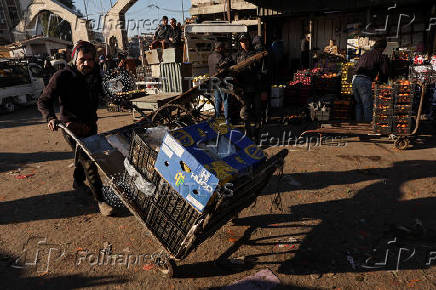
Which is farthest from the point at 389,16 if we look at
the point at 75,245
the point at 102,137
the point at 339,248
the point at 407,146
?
the point at 75,245

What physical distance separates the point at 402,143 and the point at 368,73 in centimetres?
184

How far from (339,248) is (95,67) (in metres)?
4.54

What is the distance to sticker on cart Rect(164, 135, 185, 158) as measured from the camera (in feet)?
8.33

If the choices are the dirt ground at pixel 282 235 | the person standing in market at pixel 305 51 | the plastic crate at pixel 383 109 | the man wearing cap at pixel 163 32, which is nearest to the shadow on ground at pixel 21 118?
the man wearing cap at pixel 163 32

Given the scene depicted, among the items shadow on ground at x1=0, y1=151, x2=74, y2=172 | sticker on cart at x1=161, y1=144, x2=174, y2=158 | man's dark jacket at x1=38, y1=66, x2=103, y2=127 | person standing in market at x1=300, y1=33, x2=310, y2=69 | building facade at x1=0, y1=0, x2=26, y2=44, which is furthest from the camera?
building facade at x1=0, y1=0, x2=26, y2=44

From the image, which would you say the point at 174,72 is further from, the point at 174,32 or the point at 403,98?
the point at 403,98

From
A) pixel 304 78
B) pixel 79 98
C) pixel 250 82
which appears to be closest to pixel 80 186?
pixel 79 98

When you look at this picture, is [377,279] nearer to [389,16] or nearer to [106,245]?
[106,245]

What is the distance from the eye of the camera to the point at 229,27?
12.4m

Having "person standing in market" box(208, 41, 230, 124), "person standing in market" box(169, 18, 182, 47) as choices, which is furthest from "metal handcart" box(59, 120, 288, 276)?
"person standing in market" box(169, 18, 182, 47)

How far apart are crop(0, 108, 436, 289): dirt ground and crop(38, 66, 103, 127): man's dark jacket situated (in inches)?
60.9

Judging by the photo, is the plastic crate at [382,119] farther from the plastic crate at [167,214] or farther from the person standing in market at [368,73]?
the plastic crate at [167,214]

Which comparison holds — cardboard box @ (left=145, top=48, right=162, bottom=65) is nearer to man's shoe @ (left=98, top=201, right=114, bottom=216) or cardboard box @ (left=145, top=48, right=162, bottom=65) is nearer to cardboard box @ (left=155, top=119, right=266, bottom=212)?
man's shoe @ (left=98, top=201, right=114, bottom=216)

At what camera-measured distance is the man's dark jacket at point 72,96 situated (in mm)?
4230
